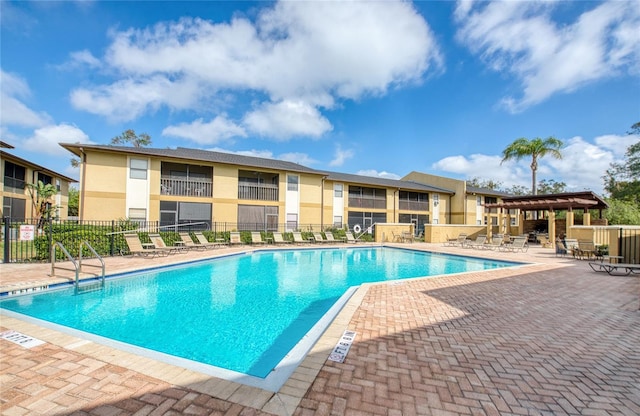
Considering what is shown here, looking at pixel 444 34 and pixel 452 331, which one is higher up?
pixel 444 34

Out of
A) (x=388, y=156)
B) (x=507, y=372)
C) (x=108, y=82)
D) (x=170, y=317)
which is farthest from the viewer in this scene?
(x=388, y=156)

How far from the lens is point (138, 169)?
17.8 meters

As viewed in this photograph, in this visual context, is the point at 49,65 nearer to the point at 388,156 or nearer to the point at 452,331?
the point at 452,331

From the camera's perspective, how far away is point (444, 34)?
12711 mm

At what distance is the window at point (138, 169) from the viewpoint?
1762cm

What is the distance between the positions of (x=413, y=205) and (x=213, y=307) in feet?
88.1

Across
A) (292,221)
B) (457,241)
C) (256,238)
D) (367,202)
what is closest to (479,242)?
(457,241)

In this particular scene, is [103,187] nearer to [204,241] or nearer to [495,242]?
[204,241]

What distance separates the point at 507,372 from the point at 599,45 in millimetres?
14663

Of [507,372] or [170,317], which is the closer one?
[507,372]

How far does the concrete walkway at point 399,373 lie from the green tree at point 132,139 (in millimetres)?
43472

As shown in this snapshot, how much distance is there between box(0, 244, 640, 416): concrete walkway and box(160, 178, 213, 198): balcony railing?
15.9 metres

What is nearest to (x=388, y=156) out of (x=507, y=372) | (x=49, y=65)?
(x=49, y=65)

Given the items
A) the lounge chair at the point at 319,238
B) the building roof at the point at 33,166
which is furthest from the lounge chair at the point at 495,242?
the building roof at the point at 33,166
